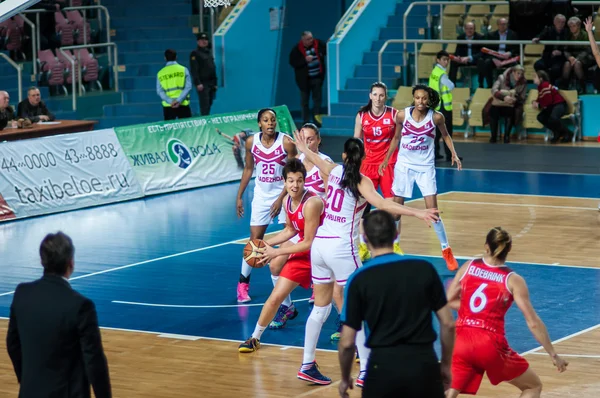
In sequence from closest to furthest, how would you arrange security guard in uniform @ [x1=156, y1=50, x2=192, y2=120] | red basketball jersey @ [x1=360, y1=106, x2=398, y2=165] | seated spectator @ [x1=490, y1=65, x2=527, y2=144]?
red basketball jersey @ [x1=360, y1=106, x2=398, y2=165], security guard in uniform @ [x1=156, y1=50, x2=192, y2=120], seated spectator @ [x1=490, y1=65, x2=527, y2=144]

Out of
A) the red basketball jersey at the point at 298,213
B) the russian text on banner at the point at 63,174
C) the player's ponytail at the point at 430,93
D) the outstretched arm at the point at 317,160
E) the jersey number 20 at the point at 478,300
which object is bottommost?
the russian text on banner at the point at 63,174

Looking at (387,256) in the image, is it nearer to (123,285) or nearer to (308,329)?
(308,329)

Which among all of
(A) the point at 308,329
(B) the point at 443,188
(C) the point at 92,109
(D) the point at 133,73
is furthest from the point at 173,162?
(A) the point at 308,329

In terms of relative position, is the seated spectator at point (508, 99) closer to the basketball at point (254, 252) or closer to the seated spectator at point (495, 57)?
the seated spectator at point (495, 57)

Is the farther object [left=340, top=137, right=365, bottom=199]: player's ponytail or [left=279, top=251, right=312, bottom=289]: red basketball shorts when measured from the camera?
[left=279, top=251, right=312, bottom=289]: red basketball shorts

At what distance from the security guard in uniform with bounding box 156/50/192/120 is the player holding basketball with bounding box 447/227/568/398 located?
16561 millimetres

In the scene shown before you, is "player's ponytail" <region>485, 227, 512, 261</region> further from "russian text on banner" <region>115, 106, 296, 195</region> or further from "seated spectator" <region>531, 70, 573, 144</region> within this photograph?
"seated spectator" <region>531, 70, 573, 144</region>

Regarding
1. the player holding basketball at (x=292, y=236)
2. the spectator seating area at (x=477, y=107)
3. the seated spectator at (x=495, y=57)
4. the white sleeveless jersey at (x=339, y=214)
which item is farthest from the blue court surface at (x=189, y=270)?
the seated spectator at (x=495, y=57)

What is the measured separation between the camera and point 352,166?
9.20m

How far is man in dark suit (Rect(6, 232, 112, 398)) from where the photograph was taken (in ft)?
18.9

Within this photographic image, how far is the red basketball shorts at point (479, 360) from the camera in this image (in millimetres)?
7352

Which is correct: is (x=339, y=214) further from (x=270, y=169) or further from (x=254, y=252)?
(x=270, y=169)

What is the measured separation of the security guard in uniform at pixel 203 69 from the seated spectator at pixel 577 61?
7749 millimetres

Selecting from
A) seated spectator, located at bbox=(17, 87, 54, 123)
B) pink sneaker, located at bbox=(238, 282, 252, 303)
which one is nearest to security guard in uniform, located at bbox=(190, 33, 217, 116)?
seated spectator, located at bbox=(17, 87, 54, 123)
